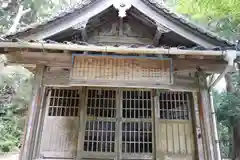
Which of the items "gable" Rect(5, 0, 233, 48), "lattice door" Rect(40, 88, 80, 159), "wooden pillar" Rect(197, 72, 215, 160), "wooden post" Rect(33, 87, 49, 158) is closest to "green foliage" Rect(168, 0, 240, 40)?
"gable" Rect(5, 0, 233, 48)

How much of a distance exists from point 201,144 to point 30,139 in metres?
4.40

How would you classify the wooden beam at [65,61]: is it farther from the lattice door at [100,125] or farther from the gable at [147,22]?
the lattice door at [100,125]

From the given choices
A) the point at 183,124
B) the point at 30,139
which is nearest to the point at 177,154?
the point at 183,124

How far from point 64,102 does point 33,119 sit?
1180 millimetres

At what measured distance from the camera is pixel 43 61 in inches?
227

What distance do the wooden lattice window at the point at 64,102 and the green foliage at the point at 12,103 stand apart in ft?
32.4

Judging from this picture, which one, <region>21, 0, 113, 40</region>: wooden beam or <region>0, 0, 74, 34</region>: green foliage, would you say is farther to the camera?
<region>0, 0, 74, 34</region>: green foliage

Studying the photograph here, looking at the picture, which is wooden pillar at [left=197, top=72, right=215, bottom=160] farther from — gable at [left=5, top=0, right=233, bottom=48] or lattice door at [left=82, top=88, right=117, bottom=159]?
lattice door at [left=82, top=88, right=117, bottom=159]

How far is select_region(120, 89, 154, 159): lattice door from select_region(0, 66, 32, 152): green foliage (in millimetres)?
11036

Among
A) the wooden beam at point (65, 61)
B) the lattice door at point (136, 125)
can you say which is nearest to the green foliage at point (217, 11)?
the wooden beam at point (65, 61)

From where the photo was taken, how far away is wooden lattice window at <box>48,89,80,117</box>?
6270 millimetres

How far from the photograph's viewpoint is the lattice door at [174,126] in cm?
598

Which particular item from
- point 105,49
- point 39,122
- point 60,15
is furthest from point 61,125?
point 60,15

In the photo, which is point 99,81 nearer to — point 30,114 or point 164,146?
point 30,114
